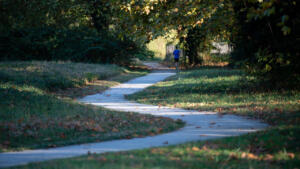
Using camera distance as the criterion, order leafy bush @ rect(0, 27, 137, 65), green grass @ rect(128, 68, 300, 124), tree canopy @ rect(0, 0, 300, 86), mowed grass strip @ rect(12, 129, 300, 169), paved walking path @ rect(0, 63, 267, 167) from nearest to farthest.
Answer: mowed grass strip @ rect(12, 129, 300, 169), paved walking path @ rect(0, 63, 267, 167), green grass @ rect(128, 68, 300, 124), tree canopy @ rect(0, 0, 300, 86), leafy bush @ rect(0, 27, 137, 65)

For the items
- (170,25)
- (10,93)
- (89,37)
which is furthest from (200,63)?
(10,93)

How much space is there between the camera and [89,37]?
3272 centimetres

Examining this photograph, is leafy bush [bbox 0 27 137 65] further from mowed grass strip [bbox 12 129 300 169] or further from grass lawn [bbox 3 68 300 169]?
mowed grass strip [bbox 12 129 300 169]

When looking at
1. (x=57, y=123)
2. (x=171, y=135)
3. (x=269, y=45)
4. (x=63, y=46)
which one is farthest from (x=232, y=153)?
(x=63, y=46)

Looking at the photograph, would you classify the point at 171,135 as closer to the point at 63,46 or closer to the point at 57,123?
the point at 57,123

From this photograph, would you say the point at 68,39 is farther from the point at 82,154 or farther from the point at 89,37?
the point at 82,154

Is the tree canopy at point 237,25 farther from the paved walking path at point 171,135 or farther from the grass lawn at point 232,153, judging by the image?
the paved walking path at point 171,135

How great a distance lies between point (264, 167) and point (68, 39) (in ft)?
97.7

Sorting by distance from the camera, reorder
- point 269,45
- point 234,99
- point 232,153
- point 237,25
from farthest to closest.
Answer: point 237,25
point 234,99
point 269,45
point 232,153

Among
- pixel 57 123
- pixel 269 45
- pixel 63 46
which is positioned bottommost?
pixel 57 123

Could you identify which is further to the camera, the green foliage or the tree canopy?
the tree canopy

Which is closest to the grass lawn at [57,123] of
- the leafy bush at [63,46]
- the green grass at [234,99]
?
the green grass at [234,99]

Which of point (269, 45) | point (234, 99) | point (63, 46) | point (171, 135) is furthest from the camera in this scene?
point (63, 46)

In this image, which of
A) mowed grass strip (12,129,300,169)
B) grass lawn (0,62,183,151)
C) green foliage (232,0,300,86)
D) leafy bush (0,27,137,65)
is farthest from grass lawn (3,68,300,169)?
leafy bush (0,27,137,65)
